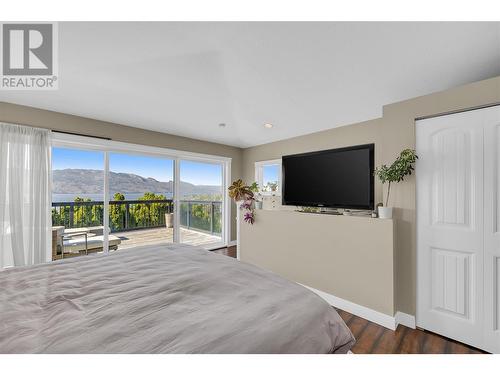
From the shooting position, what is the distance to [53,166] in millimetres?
3166

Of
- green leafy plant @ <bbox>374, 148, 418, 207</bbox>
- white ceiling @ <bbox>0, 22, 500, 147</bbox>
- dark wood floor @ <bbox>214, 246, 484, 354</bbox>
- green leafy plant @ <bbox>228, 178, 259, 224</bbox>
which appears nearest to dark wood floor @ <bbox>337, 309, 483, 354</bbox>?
dark wood floor @ <bbox>214, 246, 484, 354</bbox>

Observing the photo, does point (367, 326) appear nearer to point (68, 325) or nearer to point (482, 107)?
point (482, 107)

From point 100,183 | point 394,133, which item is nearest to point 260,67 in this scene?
point 394,133

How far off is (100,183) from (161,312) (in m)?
3.25

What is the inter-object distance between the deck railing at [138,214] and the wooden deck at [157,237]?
0.09m

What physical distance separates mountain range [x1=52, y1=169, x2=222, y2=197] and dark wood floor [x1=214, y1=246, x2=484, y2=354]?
11.8ft

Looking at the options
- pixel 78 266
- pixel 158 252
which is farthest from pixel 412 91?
pixel 78 266

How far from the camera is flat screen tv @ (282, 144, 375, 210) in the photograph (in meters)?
2.60

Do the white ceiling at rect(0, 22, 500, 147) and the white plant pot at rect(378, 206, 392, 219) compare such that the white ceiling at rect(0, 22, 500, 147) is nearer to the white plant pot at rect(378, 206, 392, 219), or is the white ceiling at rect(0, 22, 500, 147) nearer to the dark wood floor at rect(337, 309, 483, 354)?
the white plant pot at rect(378, 206, 392, 219)

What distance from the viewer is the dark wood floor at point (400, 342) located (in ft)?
5.99

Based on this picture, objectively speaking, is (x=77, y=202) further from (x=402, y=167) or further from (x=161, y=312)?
(x=402, y=167)

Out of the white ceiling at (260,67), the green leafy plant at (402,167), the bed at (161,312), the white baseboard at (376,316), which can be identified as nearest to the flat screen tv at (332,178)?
the green leafy plant at (402,167)
